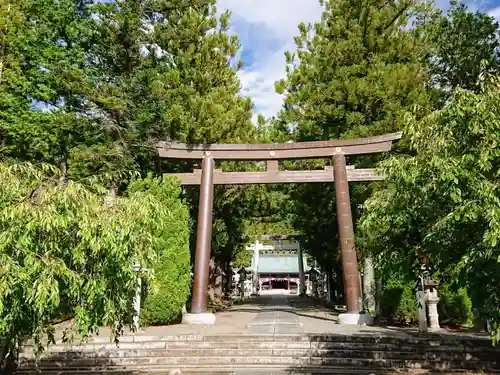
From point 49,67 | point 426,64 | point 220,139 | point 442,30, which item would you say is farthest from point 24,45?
point 442,30

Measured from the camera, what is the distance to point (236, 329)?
392 inches

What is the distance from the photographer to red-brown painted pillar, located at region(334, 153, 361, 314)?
11227mm

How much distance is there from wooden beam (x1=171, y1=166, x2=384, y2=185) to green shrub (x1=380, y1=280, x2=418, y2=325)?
3.28m

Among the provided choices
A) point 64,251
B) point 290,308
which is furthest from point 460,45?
point 64,251

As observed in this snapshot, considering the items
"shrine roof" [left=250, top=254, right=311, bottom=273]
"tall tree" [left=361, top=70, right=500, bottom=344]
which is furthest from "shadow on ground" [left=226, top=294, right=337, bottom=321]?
"shrine roof" [left=250, top=254, right=311, bottom=273]

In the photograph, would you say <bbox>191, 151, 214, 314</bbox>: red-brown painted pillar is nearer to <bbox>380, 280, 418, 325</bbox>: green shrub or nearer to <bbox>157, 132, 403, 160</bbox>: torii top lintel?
<bbox>157, 132, 403, 160</bbox>: torii top lintel

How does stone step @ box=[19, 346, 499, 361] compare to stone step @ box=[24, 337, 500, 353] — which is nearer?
stone step @ box=[19, 346, 499, 361]

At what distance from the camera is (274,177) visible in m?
13.2

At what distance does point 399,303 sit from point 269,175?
5418 mm

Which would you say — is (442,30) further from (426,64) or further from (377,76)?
(377,76)

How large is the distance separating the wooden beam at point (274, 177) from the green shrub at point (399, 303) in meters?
3.28

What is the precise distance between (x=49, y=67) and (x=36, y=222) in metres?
13.2

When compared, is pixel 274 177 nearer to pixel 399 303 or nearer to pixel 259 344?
pixel 399 303

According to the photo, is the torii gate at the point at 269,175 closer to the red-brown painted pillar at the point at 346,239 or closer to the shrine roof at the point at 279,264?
the red-brown painted pillar at the point at 346,239
